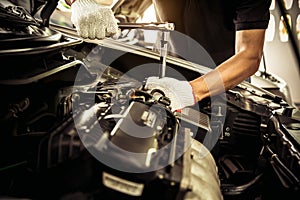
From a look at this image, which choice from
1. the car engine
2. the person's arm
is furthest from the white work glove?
the person's arm

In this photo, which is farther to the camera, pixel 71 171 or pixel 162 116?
pixel 162 116

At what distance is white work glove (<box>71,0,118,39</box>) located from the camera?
1.25 m

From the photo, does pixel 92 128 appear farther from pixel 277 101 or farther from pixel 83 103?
pixel 277 101

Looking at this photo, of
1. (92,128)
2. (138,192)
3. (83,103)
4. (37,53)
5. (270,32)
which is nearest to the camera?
(138,192)

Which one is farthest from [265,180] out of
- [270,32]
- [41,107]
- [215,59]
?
[270,32]

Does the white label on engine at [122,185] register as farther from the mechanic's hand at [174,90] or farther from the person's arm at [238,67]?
the person's arm at [238,67]

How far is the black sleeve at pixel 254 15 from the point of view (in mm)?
1469

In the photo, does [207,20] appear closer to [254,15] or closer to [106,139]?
[254,15]

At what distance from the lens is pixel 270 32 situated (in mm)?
5000

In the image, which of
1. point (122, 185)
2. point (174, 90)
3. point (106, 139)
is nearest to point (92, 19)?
point (174, 90)

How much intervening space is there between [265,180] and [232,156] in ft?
1.24

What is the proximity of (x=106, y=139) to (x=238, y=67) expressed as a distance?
0.98 metres

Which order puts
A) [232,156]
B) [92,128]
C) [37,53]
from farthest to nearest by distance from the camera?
[232,156] → [37,53] → [92,128]

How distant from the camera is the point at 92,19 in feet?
4.08
